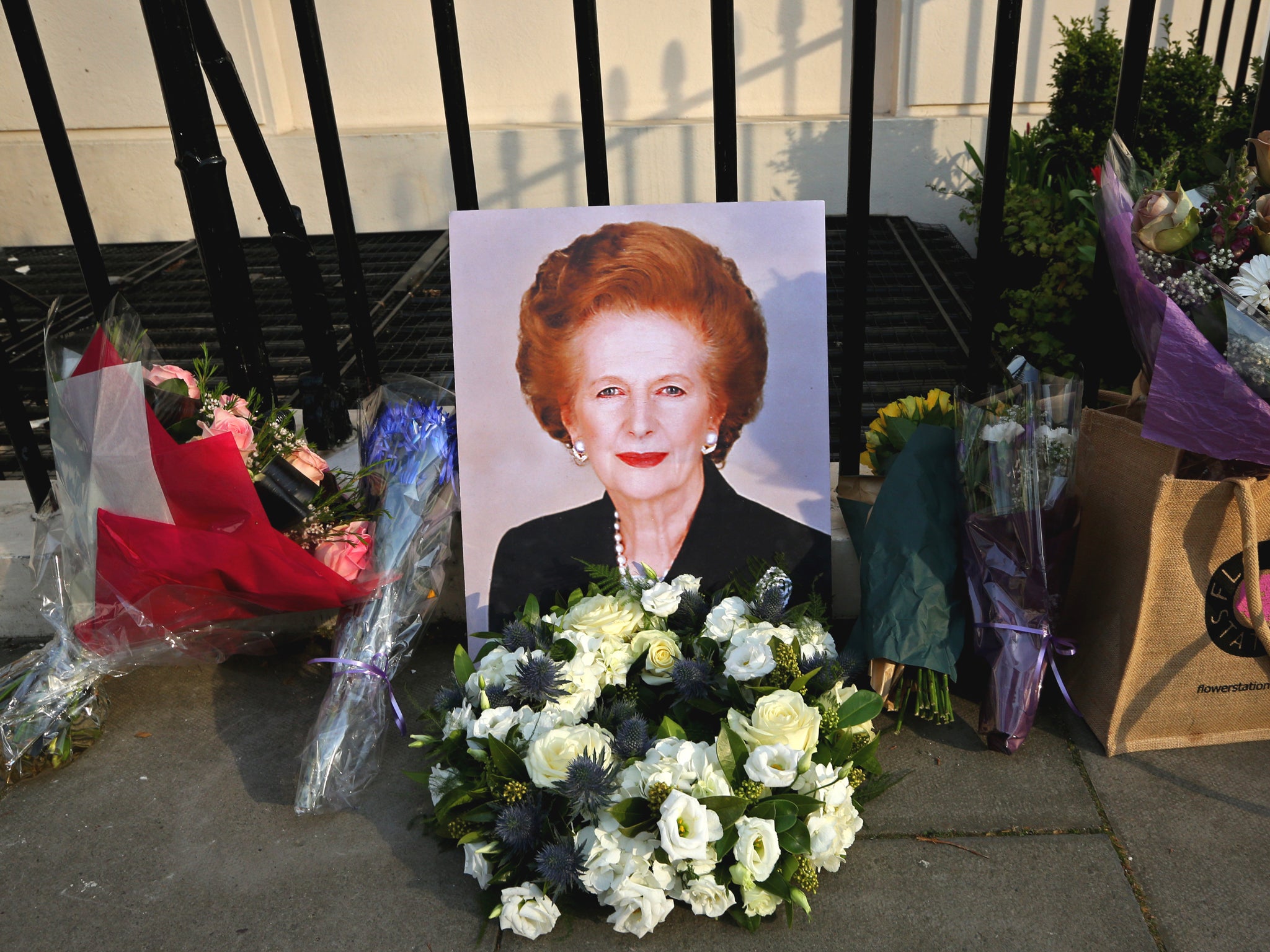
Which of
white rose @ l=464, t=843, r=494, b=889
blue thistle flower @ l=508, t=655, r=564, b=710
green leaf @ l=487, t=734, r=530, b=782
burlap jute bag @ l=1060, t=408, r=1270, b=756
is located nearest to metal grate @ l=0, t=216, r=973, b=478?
burlap jute bag @ l=1060, t=408, r=1270, b=756

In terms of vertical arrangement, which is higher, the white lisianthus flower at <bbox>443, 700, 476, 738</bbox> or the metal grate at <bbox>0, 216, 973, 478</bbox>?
the metal grate at <bbox>0, 216, 973, 478</bbox>

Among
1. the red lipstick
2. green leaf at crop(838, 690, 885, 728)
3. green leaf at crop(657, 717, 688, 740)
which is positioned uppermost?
the red lipstick

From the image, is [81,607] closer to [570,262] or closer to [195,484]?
[195,484]

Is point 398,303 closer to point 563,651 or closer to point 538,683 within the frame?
point 563,651

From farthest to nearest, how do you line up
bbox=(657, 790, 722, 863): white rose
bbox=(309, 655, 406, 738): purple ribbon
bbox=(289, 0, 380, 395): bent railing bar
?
bbox=(289, 0, 380, 395): bent railing bar → bbox=(309, 655, 406, 738): purple ribbon → bbox=(657, 790, 722, 863): white rose

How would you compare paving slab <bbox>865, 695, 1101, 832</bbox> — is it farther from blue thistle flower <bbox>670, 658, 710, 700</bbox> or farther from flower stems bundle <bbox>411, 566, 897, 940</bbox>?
blue thistle flower <bbox>670, 658, 710, 700</bbox>

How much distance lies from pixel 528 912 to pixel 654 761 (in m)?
0.31

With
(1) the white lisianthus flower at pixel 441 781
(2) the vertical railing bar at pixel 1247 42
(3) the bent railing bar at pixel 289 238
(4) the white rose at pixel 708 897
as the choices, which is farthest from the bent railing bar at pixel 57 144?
(2) the vertical railing bar at pixel 1247 42

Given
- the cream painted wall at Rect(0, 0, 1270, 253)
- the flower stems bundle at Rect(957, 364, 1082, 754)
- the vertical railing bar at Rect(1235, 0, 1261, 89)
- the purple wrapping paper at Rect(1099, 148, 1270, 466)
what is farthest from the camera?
the cream painted wall at Rect(0, 0, 1270, 253)

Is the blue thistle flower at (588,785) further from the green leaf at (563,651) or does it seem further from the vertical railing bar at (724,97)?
the vertical railing bar at (724,97)

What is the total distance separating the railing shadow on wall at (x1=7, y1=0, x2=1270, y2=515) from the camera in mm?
1999

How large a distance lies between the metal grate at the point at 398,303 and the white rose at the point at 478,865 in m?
1.61

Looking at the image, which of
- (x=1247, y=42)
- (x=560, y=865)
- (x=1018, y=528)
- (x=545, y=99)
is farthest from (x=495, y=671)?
(x=1247, y=42)

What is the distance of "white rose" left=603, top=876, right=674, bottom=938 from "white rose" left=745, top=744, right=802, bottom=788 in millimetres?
236
